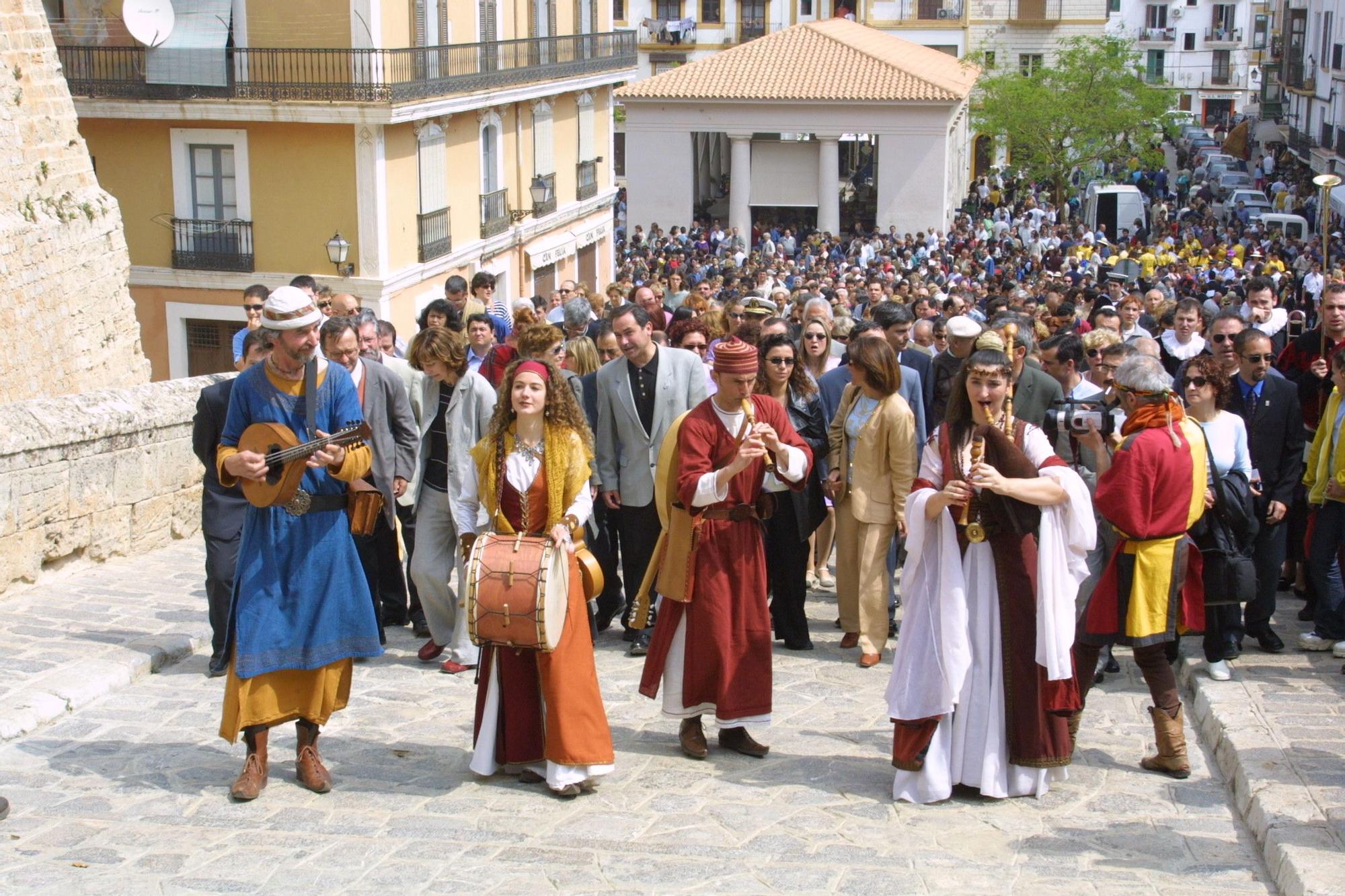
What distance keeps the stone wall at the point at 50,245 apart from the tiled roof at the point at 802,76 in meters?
31.5

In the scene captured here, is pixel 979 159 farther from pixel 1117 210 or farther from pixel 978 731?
pixel 978 731

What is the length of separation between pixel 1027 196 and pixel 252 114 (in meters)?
32.4

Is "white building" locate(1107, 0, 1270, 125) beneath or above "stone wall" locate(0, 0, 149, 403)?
→ above

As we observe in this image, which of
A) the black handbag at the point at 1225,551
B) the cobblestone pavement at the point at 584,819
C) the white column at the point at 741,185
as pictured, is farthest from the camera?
the white column at the point at 741,185

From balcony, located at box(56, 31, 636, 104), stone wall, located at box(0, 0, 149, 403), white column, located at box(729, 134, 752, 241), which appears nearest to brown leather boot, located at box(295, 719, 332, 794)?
stone wall, located at box(0, 0, 149, 403)

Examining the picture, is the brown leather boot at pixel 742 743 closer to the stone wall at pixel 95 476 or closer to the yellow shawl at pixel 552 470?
the yellow shawl at pixel 552 470

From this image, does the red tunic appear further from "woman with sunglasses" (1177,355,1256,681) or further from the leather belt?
"woman with sunglasses" (1177,355,1256,681)

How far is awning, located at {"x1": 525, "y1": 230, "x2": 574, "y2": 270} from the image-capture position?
108 feet

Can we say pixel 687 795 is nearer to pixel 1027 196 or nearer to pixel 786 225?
pixel 786 225

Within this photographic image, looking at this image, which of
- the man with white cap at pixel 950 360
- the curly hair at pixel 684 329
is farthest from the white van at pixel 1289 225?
the curly hair at pixel 684 329

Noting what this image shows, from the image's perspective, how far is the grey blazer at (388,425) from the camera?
8.02 m

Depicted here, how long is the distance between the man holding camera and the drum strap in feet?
10.2

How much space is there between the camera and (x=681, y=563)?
649 cm

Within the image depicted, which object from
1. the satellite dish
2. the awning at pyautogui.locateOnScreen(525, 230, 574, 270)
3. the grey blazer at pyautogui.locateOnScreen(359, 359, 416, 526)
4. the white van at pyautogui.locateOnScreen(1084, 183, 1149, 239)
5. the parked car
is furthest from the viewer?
the parked car
